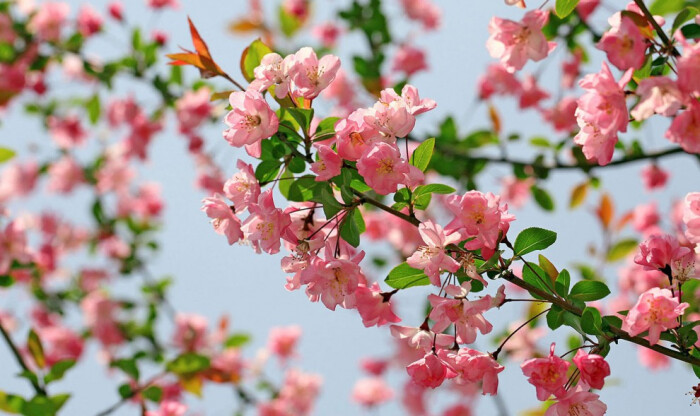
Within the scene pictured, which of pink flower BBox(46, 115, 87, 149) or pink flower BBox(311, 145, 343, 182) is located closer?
pink flower BBox(311, 145, 343, 182)

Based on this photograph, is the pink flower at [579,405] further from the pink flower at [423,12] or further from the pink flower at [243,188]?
the pink flower at [423,12]

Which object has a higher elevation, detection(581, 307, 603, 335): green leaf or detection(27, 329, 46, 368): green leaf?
detection(27, 329, 46, 368): green leaf

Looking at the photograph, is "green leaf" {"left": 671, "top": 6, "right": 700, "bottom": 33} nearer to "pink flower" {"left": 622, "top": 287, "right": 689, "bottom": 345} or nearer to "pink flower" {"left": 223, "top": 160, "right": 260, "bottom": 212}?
"pink flower" {"left": 622, "top": 287, "right": 689, "bottom": 345}

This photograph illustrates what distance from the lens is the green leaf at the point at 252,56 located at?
1294 mm

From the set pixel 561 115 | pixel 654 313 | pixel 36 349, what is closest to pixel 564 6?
pixel 654 313

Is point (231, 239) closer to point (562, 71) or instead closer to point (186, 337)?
point (562, 71)

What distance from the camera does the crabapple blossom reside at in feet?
3.30

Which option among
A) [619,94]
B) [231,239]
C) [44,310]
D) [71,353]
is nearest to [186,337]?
[71,353]

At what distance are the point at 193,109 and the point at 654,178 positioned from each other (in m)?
2.34

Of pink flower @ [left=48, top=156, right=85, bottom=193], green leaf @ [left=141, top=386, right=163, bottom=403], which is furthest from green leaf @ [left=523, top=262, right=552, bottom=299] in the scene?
pink flower @ [left=48, top=156, right=85, bottom=193]

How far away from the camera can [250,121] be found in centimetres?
111

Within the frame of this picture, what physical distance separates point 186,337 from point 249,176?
2.93 meters

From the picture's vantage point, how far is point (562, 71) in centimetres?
306

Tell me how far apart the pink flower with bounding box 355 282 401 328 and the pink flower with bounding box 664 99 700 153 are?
0.52m
